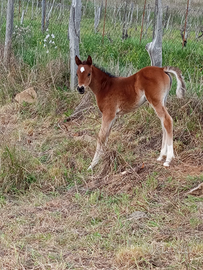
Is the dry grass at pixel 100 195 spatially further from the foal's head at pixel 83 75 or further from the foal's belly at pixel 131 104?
the foal's head at pixel 83 75

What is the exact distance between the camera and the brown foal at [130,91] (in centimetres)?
573

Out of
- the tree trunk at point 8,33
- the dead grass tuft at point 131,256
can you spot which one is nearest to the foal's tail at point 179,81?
the dead grass tuft at point 131,256

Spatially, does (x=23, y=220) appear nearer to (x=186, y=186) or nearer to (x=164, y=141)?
(x=186, y=186)

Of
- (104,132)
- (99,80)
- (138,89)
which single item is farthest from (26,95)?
(138,89)

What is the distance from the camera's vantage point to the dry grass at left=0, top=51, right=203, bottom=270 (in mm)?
3928

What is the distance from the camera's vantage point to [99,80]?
6238 mm

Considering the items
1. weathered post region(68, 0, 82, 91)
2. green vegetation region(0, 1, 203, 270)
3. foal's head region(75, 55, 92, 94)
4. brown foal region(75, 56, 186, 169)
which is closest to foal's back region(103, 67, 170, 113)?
brown foal region(75, 56, 186, 169)

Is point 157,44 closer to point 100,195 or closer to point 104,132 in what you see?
point 104,132

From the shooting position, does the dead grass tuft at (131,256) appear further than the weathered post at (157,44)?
No

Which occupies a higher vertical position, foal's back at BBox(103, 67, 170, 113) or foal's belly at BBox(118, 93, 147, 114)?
foal's back at BBox(103, 67, 170, 113)

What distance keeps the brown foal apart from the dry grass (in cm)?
38

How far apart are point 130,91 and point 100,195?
62.6 inches

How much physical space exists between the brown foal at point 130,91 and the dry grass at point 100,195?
38cm

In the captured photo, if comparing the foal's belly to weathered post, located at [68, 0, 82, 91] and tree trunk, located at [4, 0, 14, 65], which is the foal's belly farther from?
tree trunk, located at [4, 0, 14, 65]
